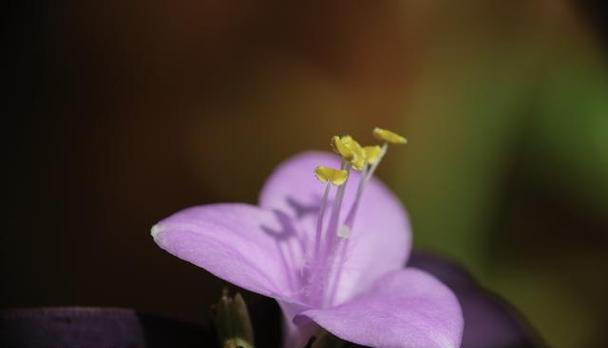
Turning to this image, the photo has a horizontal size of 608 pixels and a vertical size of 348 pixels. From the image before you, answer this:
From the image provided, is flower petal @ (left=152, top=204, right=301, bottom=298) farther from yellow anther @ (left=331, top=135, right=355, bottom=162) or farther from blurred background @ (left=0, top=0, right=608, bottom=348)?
blurred background @ (left=0, top=0, right=608, bottom=348)

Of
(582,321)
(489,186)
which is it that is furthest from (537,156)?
(582,321)

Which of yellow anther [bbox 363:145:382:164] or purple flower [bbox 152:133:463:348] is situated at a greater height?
yellow anther [bbox 363:145:382:164]

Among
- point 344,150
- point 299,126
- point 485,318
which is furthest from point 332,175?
point 299,126

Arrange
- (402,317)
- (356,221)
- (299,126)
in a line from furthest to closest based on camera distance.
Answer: (299,126) < (356,221) < (402,317)

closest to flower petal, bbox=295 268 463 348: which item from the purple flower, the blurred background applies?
the purple flower

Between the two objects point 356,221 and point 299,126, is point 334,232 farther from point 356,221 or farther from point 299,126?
point 299,126

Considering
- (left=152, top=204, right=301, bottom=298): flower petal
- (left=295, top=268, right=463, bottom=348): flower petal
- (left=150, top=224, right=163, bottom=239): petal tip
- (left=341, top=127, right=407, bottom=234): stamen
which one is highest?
(left=341, top=127, right=407, bottom=234): stamen

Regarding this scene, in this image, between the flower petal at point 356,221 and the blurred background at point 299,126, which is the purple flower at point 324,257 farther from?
the blurred background at point 299,126

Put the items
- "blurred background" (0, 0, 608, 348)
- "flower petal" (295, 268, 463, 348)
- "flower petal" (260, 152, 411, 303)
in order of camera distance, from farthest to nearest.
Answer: "blurred background" (0, 0, 608, 348) → "flower petal" (260, 152, 411, 303) → "flower petal" (295, 268, 463, 348)
